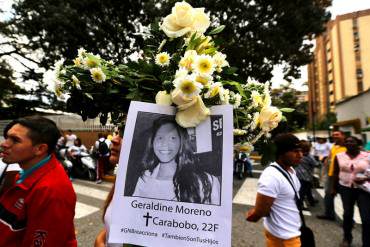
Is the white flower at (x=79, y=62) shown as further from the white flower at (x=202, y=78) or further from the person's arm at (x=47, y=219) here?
the person's arm at (x=47, y=219)

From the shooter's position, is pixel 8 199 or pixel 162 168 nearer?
pixel 162 168

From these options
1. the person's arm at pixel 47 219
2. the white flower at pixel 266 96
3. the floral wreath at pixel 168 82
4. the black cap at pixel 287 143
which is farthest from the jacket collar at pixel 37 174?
the black cap at pixel 287 143

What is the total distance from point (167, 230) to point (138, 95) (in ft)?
1.96

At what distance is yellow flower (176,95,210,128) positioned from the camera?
4.29 ft

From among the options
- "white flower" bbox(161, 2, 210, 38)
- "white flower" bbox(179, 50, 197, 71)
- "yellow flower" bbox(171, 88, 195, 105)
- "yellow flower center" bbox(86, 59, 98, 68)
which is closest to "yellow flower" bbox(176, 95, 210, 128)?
"yellow flower" bbox(171, 88, 195, 105)

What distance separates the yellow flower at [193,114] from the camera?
4.29ft

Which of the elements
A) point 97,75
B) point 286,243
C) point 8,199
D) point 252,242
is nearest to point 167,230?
point 97,75

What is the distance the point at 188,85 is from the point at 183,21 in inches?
16.3

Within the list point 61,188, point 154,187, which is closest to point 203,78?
point 154,187

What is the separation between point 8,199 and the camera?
6.48ft

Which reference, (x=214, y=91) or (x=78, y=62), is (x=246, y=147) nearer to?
(x=214, y=91)

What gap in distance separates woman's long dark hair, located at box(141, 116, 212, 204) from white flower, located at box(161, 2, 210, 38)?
1.47 ft

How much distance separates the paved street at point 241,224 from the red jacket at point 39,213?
3116mm

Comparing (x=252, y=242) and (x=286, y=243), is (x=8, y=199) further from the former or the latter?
(x=252, y=242)
